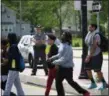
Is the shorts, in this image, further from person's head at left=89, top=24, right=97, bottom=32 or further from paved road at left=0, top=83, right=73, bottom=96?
paved road at left=0, top=83, right=73, bottom=96

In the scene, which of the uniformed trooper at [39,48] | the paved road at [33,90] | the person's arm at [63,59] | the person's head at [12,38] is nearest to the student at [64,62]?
the person's arm at [63,59]

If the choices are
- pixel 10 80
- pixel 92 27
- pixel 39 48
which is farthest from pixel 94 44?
pixel 39 48

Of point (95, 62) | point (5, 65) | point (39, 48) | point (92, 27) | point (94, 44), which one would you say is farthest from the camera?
point (39, 48)

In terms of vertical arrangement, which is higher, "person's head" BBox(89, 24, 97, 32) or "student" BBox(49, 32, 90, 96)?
"person's head" BBox(89, 24, 97, 32)

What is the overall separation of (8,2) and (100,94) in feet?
239

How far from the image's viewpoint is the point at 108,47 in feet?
45.7

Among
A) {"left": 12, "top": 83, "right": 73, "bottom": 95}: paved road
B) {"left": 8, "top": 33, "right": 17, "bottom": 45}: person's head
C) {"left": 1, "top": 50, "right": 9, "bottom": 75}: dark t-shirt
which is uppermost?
{"left": 8, "top": 33, "right": 17, "bottom": 45}: person's head

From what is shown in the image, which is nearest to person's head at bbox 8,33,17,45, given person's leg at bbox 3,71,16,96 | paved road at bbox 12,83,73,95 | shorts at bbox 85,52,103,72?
person's leg at bbox 3,71,16,96

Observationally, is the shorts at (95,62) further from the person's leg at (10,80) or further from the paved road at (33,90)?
the person's leg at (10,80)

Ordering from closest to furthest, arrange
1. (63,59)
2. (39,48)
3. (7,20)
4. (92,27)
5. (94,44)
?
(63,59), (94,44), (92,27), (39,48), (7,20)

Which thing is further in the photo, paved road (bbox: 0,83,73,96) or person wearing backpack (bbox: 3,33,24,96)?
paved road (bbox: 0,83,73,96)

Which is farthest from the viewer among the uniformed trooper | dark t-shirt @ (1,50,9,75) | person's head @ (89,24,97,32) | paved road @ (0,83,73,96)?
the uniformed trooper

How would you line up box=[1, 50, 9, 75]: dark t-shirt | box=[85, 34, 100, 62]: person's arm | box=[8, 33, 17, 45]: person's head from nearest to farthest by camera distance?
box=[8, 33, 17, 45]: person's head → box=[1, 50, 9, 75]: dark t-shirt → box=[85, 34, 100, 62]: person's arm

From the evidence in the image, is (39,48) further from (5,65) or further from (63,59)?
(63,59)
